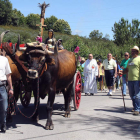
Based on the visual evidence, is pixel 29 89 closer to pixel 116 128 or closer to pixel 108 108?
pixel 116 128

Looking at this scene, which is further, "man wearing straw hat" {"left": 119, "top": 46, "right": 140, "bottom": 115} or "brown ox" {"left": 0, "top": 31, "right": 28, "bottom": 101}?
"man wearing straw hat" {"left": 119, "top": 46, "right": 140, "bottom": 115}

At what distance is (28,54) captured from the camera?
20.5 feet

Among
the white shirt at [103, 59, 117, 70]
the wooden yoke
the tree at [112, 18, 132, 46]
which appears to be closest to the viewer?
the wooden yoke

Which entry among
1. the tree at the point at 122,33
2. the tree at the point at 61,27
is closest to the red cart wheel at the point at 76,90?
the tree at the point at 122,33

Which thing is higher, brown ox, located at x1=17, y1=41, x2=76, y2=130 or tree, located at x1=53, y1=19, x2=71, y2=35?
tree, located at x1=53, y1=19, x2=71, y2=35

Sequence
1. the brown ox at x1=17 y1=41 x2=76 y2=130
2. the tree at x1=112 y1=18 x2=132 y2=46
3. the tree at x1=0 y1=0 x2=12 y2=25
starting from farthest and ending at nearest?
the tree at x1=0 y1=0 x2=12 y2=25 < the tree at x1=112 y1=18 x2=132 y2=46 < the brown ox at x1=17 y1=41 x2=76 y2=130

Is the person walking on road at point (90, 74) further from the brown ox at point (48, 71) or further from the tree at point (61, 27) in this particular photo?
the tree at point (61, 27)

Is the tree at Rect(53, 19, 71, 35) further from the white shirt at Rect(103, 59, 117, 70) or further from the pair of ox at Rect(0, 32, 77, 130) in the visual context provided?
the pair of ox at Rect(0, 32, 77, 130)

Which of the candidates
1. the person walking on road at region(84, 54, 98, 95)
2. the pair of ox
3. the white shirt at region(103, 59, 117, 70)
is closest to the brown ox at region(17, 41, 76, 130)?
the pair of ox

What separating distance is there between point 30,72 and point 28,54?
0.65 metres

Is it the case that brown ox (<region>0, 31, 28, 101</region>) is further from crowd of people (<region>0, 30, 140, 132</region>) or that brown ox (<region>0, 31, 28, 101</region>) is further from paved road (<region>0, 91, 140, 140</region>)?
paved road (<region>0, 91, 140, 140</region>)

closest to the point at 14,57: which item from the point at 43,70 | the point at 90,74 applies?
the point at 43,70

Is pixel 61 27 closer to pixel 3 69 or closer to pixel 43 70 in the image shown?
pixel 43 70

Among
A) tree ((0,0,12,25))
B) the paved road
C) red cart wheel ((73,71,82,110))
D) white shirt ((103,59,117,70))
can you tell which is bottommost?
the paved road
